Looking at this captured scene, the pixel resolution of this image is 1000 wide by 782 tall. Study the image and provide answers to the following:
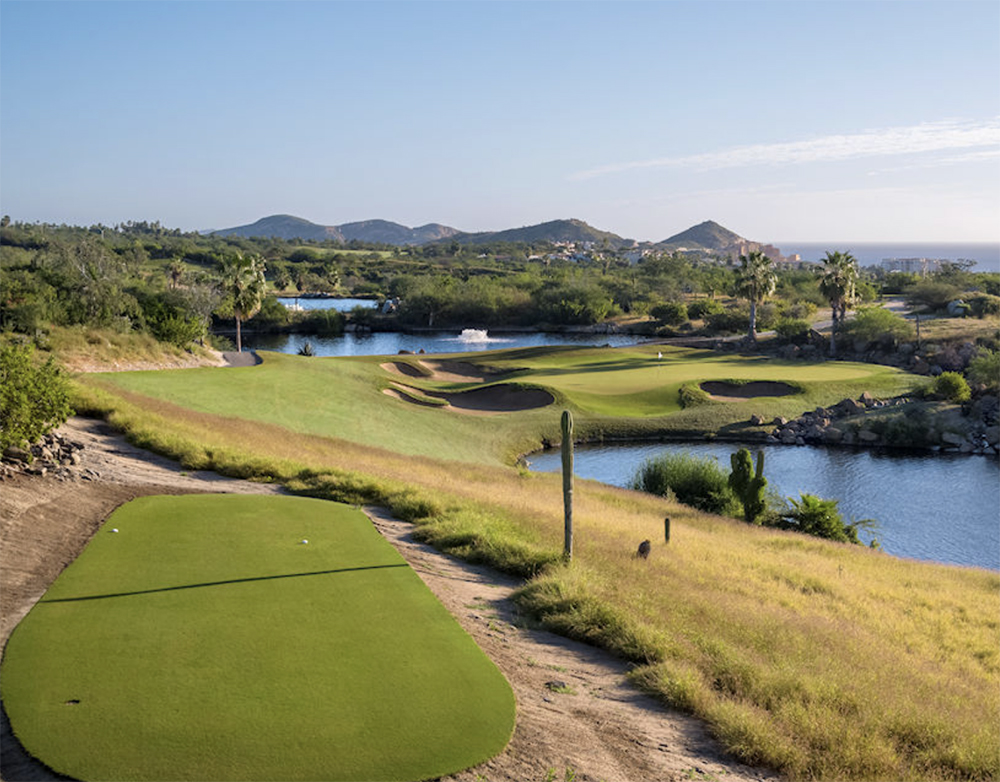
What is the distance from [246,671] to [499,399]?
40.9 m

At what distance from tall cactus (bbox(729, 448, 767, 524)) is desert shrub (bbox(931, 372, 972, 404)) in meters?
28.2

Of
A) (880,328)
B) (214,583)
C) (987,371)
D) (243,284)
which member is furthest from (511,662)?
(880,328)

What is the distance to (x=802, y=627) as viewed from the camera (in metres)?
13.1

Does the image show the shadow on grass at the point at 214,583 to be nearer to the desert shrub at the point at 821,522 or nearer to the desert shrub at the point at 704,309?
the desert shrub at the point at 821,522

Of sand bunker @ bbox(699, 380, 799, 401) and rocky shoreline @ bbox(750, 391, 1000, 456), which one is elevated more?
sand bunker @ bbox(699, 380, 799, 401)

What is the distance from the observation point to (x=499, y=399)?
49.3m

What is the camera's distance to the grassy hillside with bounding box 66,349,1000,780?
8.64 m

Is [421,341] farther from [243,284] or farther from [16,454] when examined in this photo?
[16,454]

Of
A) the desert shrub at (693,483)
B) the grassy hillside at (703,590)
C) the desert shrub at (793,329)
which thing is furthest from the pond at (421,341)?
the desert shrub at (693,483)

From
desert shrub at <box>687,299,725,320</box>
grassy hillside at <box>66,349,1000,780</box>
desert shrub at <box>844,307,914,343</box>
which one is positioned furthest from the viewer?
desert shrub at <box>687,299,725,320</box>

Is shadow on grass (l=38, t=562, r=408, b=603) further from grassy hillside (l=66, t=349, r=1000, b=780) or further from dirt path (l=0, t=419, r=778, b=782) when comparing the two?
grassy hillside (l=66, t=349, r=1000, b=780)

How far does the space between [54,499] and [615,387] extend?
134 feet

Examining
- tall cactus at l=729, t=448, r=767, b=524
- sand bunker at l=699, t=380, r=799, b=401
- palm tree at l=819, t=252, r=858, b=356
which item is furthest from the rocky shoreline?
palm tree at l=819, t=252, r=858, b=356

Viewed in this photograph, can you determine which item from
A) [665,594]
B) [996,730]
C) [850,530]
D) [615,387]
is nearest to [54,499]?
[665,594]
